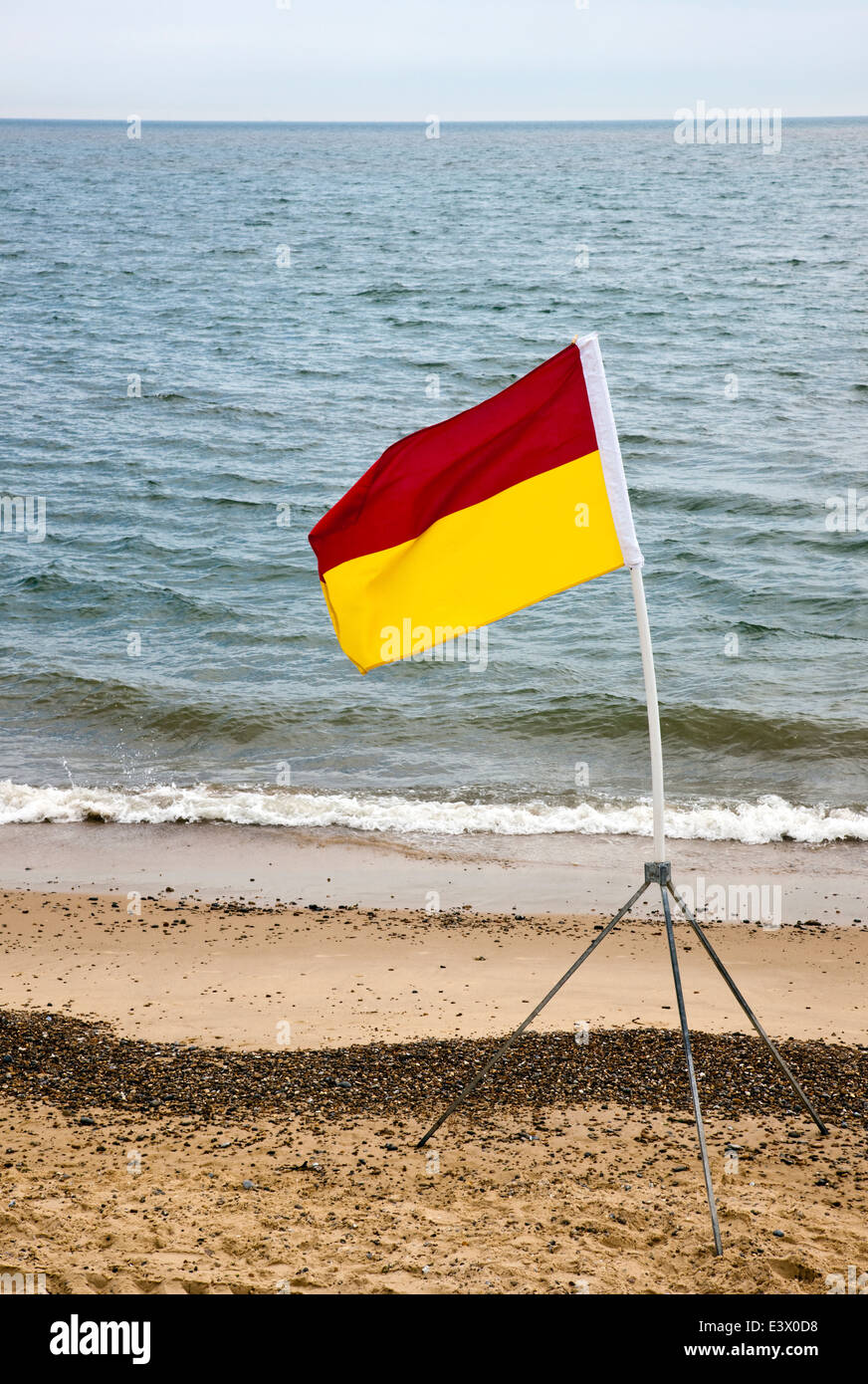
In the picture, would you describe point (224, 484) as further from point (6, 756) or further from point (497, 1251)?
point (497, 1251)

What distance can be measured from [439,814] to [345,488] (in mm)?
12733

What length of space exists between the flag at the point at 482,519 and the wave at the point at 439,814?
20.5ft

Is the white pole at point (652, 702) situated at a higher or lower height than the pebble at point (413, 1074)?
higher

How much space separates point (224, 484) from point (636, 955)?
Result: 1725cm

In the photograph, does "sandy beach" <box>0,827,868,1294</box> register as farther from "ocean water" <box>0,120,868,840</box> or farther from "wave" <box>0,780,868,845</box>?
"ocean water" <box>0,120,868,840</box>

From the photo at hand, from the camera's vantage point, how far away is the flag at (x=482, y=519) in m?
5.20

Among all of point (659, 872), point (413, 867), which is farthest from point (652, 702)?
point (413, 867)

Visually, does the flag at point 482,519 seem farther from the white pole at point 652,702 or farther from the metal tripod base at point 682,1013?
the metal tripod base at point 682,1013

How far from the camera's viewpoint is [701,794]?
492 inches

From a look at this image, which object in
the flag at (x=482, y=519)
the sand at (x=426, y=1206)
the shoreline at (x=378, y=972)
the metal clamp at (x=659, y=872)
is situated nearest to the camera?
the sand at (x=426, y=1206)

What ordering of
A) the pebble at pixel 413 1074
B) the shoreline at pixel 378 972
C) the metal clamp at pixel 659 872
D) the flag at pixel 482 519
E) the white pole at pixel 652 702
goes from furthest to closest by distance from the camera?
the shoreline at pixel 378 972 → the pebble at pixel 413 1074 → the metal clamp at pixel 659 872 → the flag at pixel 482 519 → the white pole at pixel 652 702

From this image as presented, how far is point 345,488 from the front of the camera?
23312 millimetres

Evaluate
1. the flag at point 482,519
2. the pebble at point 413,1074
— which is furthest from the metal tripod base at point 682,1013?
the flag at point 482,519
